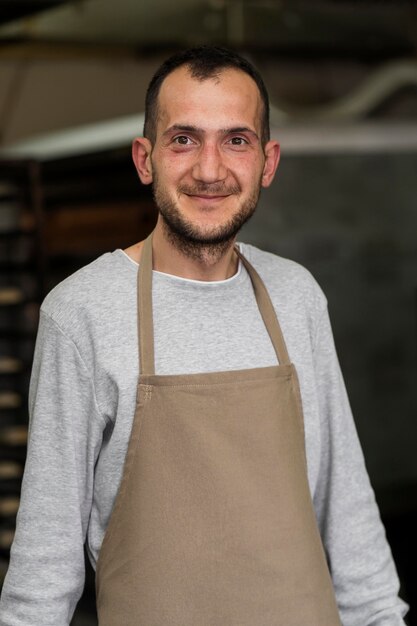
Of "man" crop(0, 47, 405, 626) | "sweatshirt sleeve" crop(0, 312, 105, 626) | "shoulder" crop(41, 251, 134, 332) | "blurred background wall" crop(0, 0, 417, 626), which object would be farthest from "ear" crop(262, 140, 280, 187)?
"blurred background wall" crop(0, 0, 417, 626)

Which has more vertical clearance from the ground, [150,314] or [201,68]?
[201,68]

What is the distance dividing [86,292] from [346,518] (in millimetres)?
494

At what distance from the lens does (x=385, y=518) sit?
302 centimetres

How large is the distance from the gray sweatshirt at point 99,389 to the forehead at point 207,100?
0.68 feet

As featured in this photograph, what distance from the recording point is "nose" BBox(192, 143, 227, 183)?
1.17 metres

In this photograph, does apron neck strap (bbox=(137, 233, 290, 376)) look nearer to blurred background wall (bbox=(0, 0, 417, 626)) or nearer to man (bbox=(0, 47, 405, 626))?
man (bbox=(0, 47, 405, 626))

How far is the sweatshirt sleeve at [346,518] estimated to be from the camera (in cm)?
136

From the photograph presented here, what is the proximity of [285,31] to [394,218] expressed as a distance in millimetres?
1716

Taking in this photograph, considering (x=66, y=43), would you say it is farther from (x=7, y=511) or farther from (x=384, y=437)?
(x=384, y=437)

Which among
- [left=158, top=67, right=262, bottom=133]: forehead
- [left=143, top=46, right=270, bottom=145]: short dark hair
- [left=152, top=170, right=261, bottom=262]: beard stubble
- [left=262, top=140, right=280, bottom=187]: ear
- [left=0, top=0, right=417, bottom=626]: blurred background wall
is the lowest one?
[left=152, top=170, right=261, bottom=262]: beard stubble

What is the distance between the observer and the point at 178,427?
120 cm

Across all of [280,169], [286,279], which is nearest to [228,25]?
[280,169]

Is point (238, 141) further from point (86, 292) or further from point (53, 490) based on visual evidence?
point (53, 490)

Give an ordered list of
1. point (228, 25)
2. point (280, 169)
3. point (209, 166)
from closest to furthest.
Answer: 1. point (209, 166)
2. point (280, 169)
3. point (228, 25)
